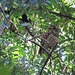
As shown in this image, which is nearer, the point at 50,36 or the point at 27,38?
the point at 27,38

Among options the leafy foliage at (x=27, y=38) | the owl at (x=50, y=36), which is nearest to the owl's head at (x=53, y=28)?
the owl at (x=50, y=36)

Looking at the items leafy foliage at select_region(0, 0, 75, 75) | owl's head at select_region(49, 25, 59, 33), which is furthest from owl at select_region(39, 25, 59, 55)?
leafy foliage at select_region(0, 0, 75, 75)

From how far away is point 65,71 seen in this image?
96cm

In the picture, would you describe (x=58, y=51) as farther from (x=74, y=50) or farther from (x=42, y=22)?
(x=42, y=22)

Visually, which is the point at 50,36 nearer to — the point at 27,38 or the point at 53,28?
the point at 53,28

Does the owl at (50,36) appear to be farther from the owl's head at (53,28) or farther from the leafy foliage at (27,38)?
the leafy foliage at (27,38)

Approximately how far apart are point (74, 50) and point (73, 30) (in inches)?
7.6

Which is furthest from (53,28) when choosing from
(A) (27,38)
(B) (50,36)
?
(A) (27,38)

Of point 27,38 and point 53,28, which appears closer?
point 27,38

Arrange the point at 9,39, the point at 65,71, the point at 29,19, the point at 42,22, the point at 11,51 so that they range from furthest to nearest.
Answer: the point at 29,19 → the point at 42,22 → the point at 65,71 → the point at 9,39 → the point at 11,51

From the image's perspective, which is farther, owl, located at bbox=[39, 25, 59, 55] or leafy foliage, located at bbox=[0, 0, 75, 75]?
owl, located at bbox=[39, 25, 59, 55]

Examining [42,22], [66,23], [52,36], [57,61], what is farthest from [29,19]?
[57,61]

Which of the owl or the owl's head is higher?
the owl's head

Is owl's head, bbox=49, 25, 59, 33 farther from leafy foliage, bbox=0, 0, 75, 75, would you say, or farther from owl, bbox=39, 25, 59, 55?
leafy foliage, bbox=0, 0, 75, 75
